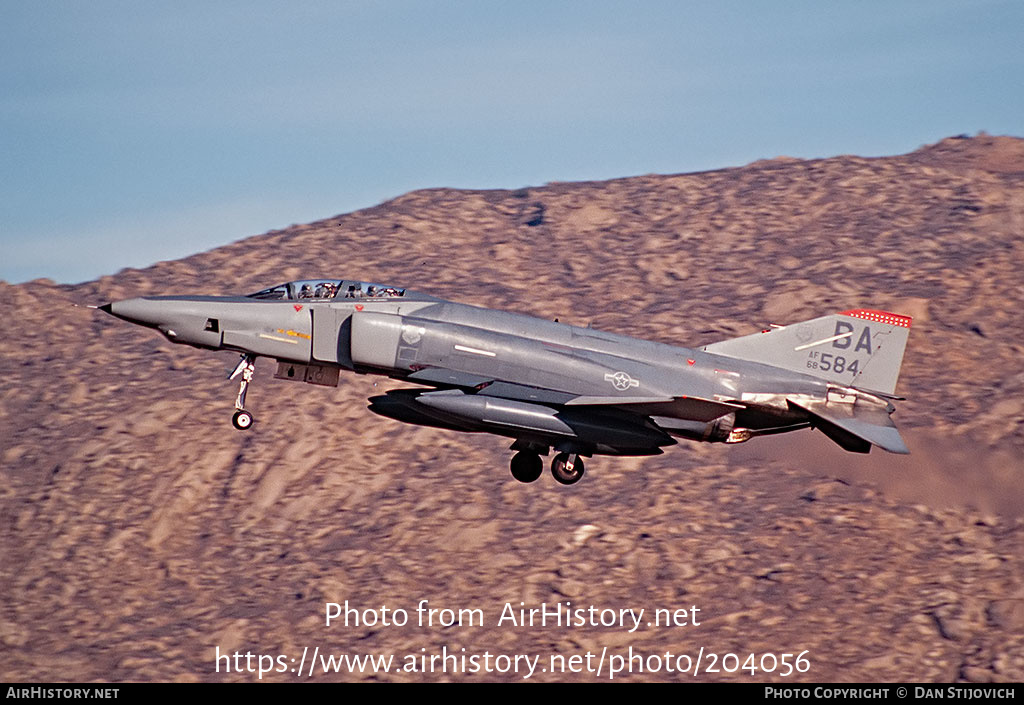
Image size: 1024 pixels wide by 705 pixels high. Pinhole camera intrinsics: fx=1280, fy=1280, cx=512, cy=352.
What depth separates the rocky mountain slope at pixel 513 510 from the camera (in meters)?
43.0

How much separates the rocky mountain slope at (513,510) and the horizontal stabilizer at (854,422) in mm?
15157

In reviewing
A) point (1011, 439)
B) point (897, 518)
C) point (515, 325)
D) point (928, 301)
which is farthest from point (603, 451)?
point (928, 301)

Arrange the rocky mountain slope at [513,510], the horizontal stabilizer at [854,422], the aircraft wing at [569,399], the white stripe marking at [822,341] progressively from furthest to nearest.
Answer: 1. the rocky mountain slope at [513,510]
2. the white stripe marking at [822,341]
3. the horizontal stabilizer at [854,422]
4. the aircraft wing at [569,399]

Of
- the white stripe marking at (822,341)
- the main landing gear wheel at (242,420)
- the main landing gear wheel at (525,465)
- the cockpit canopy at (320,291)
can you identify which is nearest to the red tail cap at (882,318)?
the white stripe marking at (822,341)

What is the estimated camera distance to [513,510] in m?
47.7

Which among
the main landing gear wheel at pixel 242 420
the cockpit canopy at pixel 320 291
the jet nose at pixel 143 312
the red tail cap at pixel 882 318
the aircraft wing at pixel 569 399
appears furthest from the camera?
the red tail cap at pixel 882 318

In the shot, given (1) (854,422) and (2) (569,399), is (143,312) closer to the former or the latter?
(2) (569,399)

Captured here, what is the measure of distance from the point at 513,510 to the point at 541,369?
21.1 metres

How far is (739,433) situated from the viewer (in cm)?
2864

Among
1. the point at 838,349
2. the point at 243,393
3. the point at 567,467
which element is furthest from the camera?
the point at 838,349

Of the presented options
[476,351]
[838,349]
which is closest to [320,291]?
[476,351]

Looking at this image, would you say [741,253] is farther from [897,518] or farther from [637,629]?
[637,629]

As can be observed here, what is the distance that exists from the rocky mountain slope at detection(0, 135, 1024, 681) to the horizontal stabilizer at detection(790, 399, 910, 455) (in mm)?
15157

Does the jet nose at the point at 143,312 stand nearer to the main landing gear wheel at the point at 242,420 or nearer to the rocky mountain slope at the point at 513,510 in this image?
the main landing gear wheel at the point at 242,420
